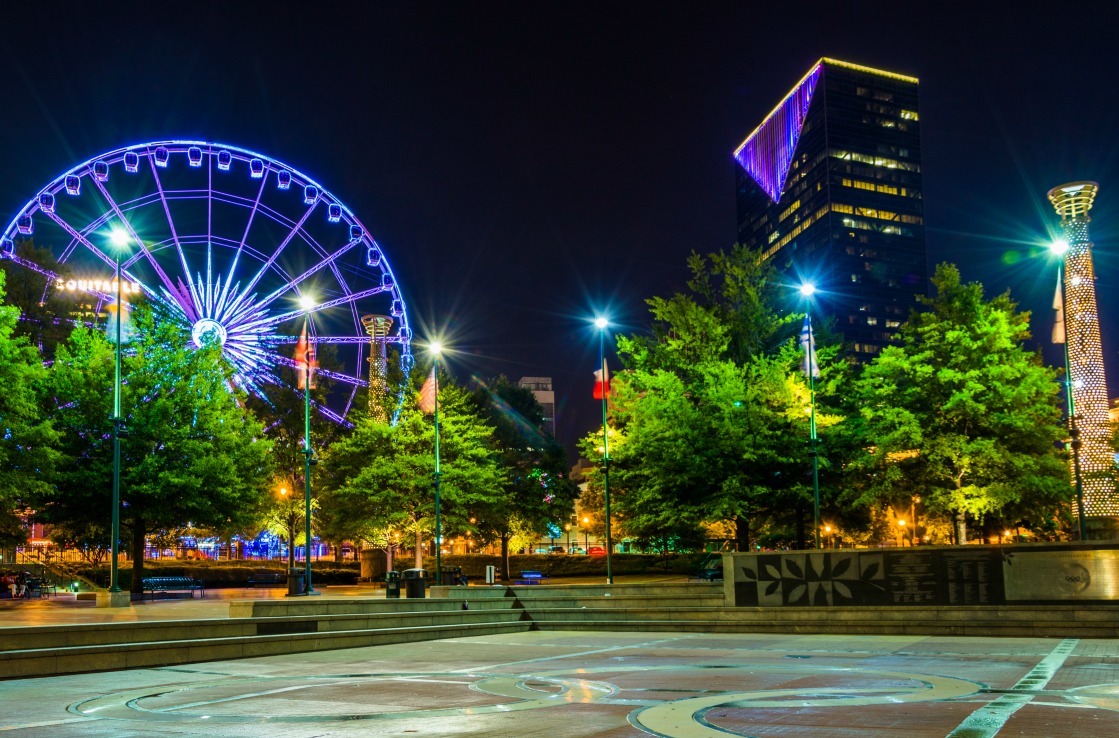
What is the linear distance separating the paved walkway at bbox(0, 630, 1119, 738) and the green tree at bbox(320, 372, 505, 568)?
91.9 feet

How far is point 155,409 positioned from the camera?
37906mm

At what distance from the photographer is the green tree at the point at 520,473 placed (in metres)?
53.1

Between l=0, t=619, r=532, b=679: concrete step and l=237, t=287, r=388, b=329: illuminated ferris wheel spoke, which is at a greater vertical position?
l=237, t=287, r=388, b=329: illuminated ferris wheel spoke

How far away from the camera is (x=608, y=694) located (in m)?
12.0

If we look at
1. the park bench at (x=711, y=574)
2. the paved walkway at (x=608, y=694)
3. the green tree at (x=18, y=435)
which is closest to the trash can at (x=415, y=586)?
the paved walkway at (x=608, y=694)

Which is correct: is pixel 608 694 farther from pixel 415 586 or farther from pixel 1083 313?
pixel 1083 313

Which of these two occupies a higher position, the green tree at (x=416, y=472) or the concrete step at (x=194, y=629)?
the green tree at (x=416, y=472)

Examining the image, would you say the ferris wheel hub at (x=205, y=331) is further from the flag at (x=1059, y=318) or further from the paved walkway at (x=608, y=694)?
the flag at (x=1059, y=318)

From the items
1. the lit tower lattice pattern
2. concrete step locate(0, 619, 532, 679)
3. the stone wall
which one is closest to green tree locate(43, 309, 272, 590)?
concrete step locate(0, 619, 532, 679)

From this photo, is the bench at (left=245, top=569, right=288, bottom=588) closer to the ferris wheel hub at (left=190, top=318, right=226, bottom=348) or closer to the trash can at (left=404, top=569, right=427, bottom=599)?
the ferris wheel hub at (left=190, top=318, right=226, bottom=348)

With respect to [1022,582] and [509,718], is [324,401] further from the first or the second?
[509,718]

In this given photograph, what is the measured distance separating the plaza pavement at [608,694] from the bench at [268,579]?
30036 mm

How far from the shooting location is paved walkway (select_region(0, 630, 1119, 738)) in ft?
30.5

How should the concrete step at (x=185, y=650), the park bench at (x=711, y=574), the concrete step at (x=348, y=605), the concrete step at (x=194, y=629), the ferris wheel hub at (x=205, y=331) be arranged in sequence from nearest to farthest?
the concrete step at (x=185, y=650) → the concrete step at (x=194, y=629) → the concrete step at (x=348, y=605) → the park bench at (x=711, y=574) → the ferris wheel hub at (x=205, y=331)
